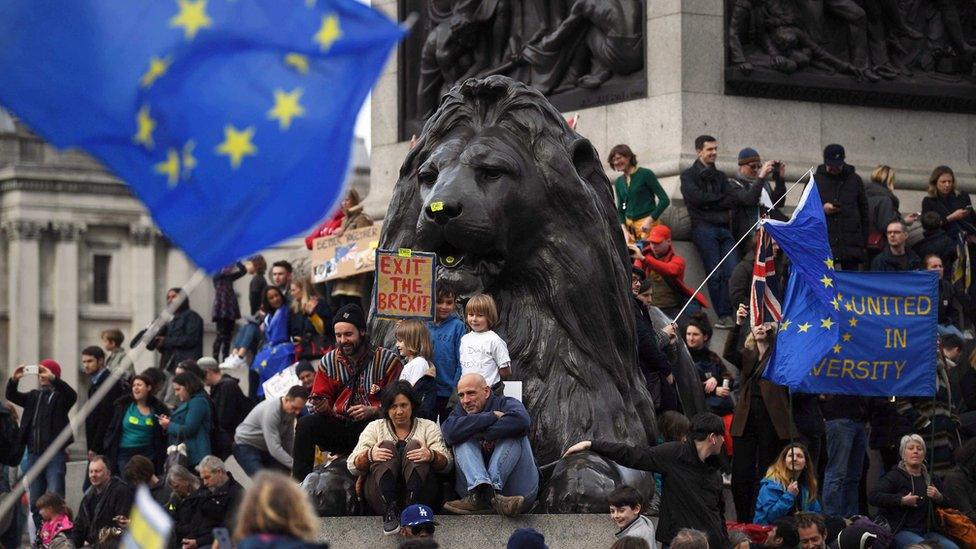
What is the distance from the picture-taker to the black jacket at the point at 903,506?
18.5 metres

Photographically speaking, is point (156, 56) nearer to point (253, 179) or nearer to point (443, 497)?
point (253, 179)

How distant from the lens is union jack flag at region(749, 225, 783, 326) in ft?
64.5

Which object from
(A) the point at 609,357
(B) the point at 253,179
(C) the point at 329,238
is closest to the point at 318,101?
(B) the point at 253,179

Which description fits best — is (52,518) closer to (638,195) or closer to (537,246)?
(537,246)

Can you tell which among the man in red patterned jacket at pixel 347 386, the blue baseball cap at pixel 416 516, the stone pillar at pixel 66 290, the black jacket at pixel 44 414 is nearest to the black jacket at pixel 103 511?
the black jacket at pixel 44 414

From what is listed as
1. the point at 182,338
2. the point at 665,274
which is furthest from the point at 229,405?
the point at 665,274

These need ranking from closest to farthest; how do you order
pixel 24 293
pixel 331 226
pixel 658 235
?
1. pixel 658 235
2. pixel 331 226
3. pixel 24 293

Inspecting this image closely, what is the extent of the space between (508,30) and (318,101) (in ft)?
44.1

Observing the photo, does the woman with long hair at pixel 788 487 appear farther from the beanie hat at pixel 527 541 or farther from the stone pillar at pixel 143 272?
the stone pillar at pixel 143 272

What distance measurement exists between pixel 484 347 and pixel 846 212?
6275mm

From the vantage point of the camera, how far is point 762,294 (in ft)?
64.6

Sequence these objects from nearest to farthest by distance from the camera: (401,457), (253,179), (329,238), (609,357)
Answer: (253,179) → (401,457) → (609,357) → (329,238)

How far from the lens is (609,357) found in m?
17.2

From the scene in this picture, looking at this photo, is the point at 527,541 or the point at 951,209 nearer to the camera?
the point at 527,541
